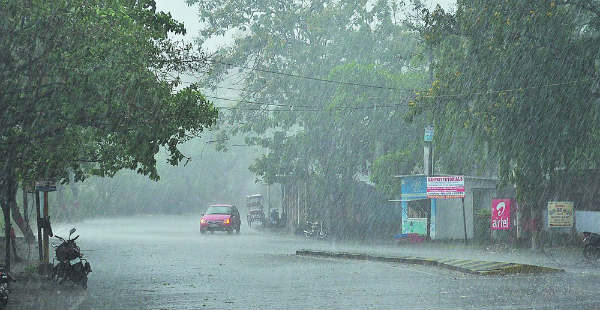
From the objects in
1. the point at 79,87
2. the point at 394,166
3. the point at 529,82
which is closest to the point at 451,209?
the point at 394,166

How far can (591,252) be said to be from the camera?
1054 inches

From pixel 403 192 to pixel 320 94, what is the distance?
12.7 m

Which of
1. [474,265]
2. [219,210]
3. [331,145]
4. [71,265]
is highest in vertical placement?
[331,145]

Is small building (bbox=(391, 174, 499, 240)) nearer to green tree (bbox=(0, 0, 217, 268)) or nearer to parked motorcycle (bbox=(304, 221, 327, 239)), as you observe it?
parked motorcycle (bbox=(304, 221, 327, 239))

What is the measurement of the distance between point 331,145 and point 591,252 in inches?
1051

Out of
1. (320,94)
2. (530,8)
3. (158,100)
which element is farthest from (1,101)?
(320,94)

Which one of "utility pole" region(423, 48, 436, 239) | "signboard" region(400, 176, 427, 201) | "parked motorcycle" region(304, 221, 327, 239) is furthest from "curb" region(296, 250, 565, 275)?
"parked motorcycle" region(304, 221, 327, 239)

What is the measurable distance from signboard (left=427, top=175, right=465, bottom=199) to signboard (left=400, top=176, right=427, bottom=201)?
3.35 m

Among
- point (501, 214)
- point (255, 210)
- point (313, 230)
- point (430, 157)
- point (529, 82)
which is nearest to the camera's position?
point (529, 82)

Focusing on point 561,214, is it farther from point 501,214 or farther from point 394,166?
point 394,166

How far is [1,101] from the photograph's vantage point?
51.9 feet

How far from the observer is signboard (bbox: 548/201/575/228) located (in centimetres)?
3316

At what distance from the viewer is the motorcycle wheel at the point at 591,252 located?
26672 mm

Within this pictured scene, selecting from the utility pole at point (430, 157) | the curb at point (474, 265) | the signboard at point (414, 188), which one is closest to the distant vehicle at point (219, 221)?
the signboard at point (414, 188)
